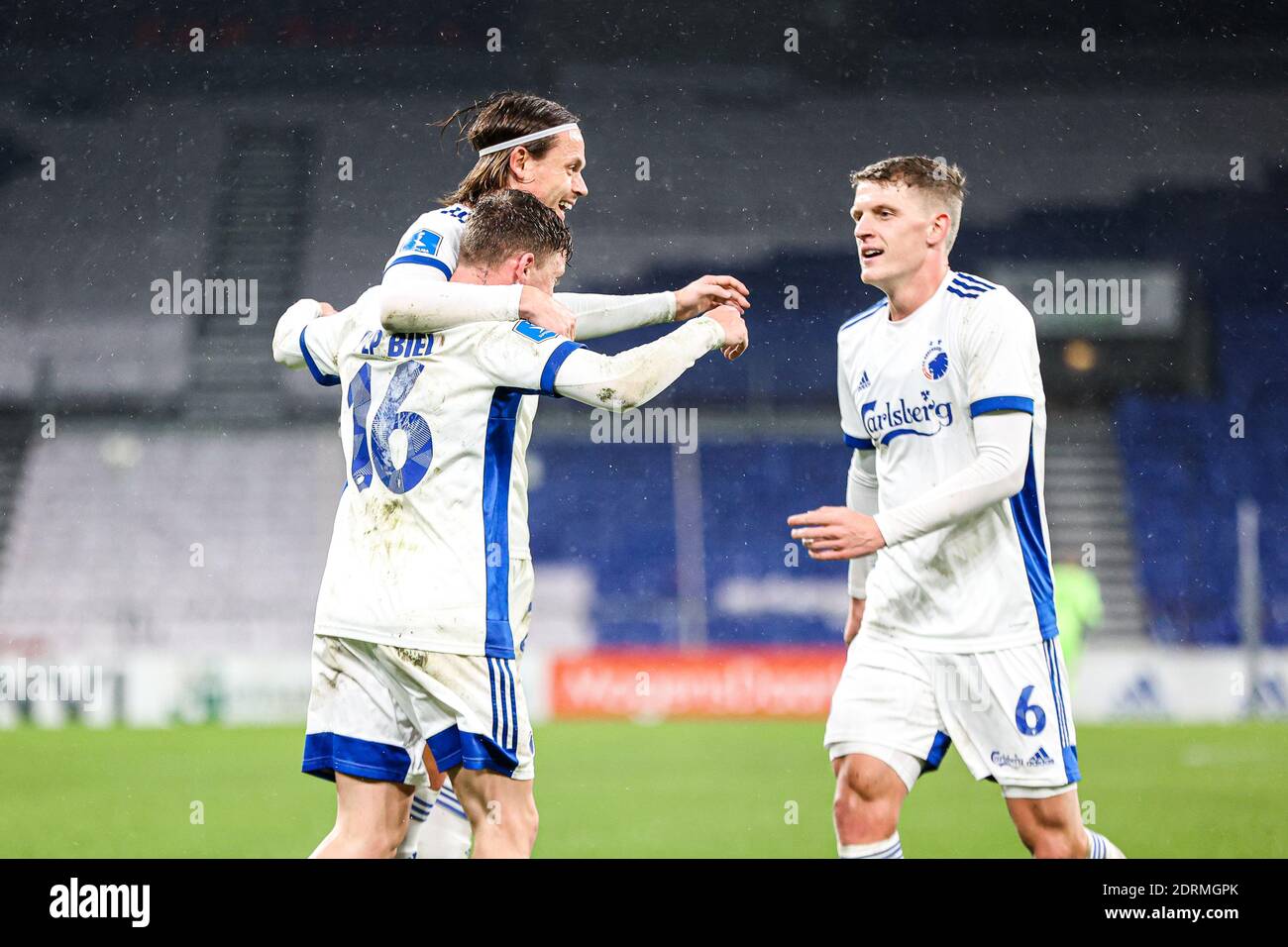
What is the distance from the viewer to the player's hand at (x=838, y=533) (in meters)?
2.91

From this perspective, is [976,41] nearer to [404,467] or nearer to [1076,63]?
[1076,63]

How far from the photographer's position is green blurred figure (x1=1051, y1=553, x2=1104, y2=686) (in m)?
13.6

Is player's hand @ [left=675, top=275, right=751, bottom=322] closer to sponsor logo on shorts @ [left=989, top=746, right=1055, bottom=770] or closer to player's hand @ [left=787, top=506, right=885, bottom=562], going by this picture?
player's hand @ [left=787, top=506, right=885, bottom=562]

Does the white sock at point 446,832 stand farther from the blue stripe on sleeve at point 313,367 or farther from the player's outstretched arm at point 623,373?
the player's outstretched arm at point 623,373

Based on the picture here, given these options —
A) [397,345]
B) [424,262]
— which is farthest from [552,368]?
[424,262]

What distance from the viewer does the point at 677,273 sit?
1606 cm

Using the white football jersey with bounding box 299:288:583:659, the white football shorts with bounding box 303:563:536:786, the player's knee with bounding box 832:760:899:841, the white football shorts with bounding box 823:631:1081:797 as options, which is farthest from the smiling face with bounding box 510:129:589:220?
the player's knee with bounding box 832:760:899:841

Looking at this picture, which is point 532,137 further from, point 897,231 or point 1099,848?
point 1099,848

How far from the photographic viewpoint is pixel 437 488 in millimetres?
2664

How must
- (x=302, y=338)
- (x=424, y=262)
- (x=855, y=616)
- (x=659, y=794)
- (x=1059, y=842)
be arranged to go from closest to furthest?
(x=424, y=262) → (x=302, y=338) → (x=1059, y=842) → (x=855, y=616) → (x=659, y=794)

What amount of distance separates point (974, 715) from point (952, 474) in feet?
1.90

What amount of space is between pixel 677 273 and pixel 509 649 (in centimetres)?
1365

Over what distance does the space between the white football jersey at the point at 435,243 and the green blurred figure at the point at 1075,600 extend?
11.3 metres
